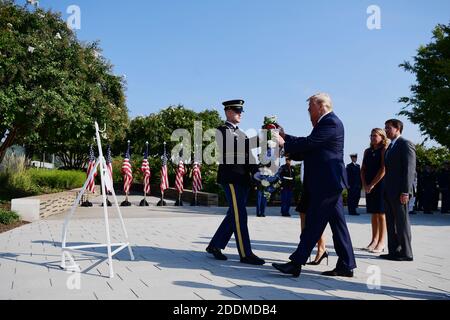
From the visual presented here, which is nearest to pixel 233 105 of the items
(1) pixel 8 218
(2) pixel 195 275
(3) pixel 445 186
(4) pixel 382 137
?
(2) pixel 195 275

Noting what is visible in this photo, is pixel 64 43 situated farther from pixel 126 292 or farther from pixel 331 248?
pixel 126 292

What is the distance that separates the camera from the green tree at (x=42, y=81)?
42.5 feet

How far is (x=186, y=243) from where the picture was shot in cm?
770

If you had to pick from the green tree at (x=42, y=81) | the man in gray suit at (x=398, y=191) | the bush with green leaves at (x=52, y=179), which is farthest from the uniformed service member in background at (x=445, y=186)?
the bush with green leaves at (x=52, y=179)

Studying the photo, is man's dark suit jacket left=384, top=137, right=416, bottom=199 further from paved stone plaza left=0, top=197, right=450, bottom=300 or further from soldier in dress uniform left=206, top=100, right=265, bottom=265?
soldier in dress uniform left=206, top=100, right=265, bottom=265

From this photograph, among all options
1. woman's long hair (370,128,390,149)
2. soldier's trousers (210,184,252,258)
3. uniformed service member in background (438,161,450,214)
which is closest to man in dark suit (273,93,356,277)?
soldier's trousers (210,184,252,258)

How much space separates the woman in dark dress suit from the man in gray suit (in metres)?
0.51

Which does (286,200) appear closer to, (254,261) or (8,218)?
(8,218)

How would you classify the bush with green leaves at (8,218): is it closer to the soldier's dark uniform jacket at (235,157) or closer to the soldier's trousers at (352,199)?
the soldier's dark uniform jacket at (235,157)

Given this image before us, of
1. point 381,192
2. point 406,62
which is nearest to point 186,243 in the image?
point 381,192

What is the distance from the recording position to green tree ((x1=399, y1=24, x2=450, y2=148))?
2052 centimetres

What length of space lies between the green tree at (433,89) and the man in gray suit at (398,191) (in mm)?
15563

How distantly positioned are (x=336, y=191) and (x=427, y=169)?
14.4m

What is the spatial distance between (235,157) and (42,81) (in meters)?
10.5
